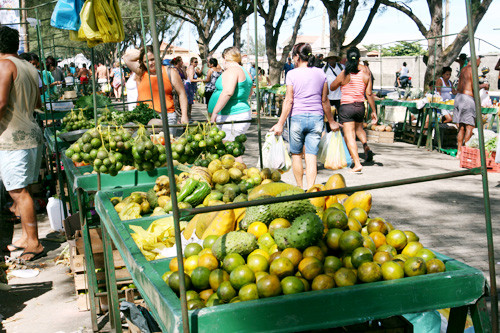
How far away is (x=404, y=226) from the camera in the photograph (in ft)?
19.1

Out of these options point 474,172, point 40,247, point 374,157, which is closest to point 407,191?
point 374,157

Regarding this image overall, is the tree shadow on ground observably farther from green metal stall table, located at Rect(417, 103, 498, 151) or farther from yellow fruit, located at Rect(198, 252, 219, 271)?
green metal stall table, located at Rect(417, 103, 498, 151)

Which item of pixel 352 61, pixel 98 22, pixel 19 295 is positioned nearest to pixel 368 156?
pixel 352 61

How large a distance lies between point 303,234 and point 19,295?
3.55 meters

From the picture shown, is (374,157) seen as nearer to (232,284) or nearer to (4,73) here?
(4,73)

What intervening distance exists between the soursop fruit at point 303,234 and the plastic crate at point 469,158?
766 centimetres

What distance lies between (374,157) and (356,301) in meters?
8.98

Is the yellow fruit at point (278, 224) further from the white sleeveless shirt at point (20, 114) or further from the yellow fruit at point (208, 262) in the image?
the white sleeveless shirt at point (20, 114)

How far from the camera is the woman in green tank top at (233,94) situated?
6027mm

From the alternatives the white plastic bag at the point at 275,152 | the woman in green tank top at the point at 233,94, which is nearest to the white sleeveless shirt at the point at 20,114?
the woman in green tank top at the point at 233,94

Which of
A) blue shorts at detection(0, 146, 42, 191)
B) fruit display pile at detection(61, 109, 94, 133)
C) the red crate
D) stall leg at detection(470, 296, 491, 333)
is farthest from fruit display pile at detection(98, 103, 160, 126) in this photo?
the red crate

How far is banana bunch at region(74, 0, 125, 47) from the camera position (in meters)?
4.10

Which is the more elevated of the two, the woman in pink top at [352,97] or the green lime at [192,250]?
the woman in pink top at [352,97]

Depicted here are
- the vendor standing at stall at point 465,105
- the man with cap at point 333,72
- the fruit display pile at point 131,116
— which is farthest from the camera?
the man with cap at point 333,72
